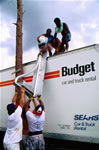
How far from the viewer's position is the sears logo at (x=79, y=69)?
14.7 feet

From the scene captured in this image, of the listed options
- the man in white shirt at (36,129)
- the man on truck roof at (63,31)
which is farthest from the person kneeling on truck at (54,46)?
the man in white shirt at (36,129)

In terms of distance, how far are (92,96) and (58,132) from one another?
1240mm

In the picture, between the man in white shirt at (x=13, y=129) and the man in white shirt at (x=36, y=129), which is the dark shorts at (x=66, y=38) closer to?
the man in white shirt at (x=36, y=129)

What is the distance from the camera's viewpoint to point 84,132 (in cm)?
442

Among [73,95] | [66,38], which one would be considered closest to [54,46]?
[66,38]

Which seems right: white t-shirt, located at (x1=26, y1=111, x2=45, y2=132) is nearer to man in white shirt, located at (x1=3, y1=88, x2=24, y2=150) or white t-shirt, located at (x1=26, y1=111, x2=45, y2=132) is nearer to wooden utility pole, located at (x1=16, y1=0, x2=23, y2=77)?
man in white shirt, located at (x1=3, y1=88, x2=24, y2=150)

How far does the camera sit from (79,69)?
15.3 ft

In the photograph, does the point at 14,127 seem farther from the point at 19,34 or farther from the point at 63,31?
the point at 19,34

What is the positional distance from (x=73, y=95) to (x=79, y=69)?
0.57 meters

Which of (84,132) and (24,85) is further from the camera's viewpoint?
(24,85)

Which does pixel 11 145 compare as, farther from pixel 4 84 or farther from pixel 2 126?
pixel 4 84

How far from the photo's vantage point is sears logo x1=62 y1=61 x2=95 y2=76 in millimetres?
4473

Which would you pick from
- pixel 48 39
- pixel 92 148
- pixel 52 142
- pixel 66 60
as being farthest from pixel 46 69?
pixel 92 148

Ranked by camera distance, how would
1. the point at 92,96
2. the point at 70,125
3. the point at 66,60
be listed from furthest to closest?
the point at 66,60 → the point at 70,125 → the point at 92,96
